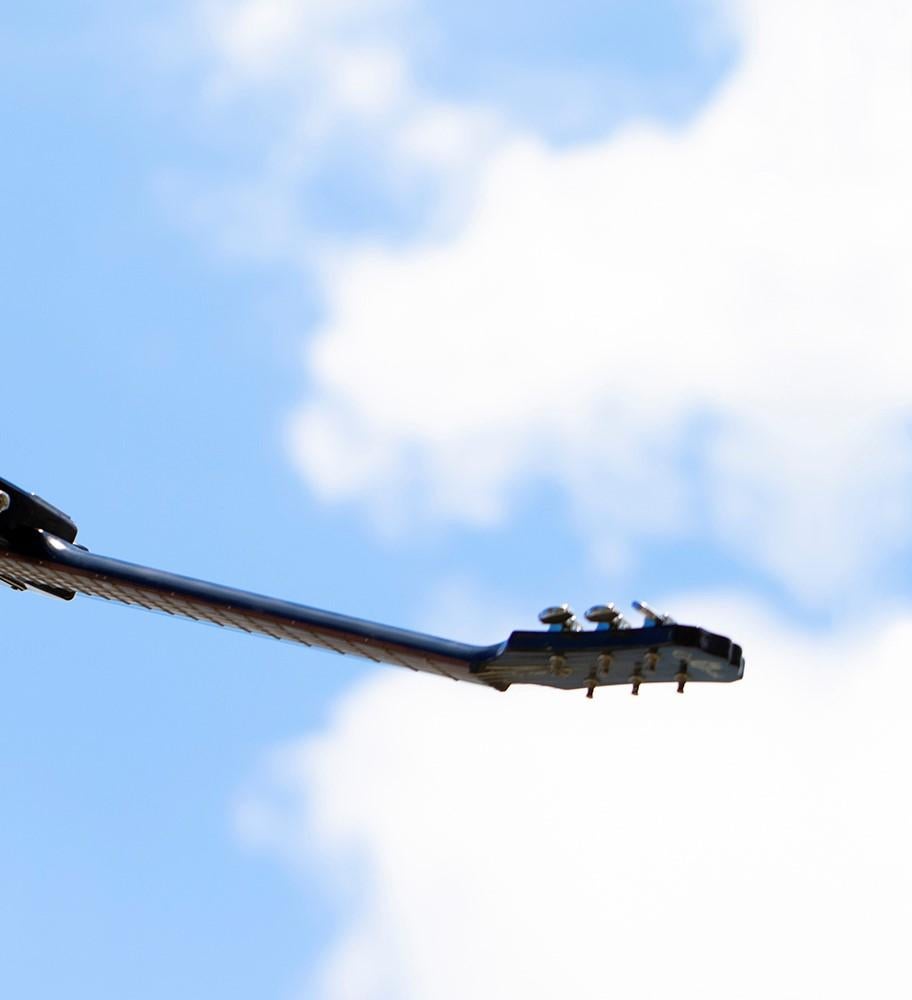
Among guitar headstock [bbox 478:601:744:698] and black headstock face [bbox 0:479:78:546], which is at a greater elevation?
black headstock face [bbox 0:479:78:546]

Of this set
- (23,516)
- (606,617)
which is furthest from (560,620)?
(23,516)

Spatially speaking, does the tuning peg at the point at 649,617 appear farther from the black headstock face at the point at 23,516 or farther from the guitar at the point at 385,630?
the black headstock face at the point at 23,516

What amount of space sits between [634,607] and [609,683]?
3.63 ft

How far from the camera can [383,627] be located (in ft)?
89.5

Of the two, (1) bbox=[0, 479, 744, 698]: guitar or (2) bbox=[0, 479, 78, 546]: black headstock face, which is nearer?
(1) bbox=[0, 479, 744, 698]: guitar

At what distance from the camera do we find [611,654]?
2436 cm

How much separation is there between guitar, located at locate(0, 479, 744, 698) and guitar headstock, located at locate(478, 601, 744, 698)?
12mm

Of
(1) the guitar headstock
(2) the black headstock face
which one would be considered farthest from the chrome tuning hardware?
(2) the black headstock face

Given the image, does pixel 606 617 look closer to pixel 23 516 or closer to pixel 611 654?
pixel 611 654

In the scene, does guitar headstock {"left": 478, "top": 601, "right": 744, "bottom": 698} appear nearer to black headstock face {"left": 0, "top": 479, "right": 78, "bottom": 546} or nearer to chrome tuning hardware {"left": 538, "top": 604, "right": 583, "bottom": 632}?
chrome tuning hardware {"left": 538, "top": 604, "right": 583, "bottom": 632}

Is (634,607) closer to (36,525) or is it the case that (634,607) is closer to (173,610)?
(173,610)

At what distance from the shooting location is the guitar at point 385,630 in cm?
2386

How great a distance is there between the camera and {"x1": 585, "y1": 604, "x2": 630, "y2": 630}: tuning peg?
24484 millimetres

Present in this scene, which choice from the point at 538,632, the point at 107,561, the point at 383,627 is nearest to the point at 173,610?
the point at 107,561
